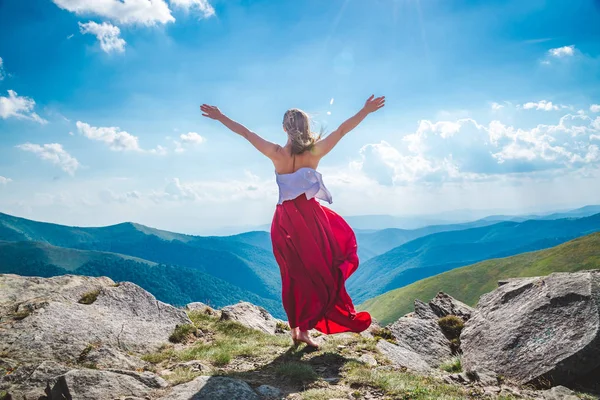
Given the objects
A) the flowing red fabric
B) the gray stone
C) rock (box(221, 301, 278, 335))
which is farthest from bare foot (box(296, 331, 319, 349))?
the gray stone

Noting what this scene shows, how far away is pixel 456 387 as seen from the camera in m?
8.10

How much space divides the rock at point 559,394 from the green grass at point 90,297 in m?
13.0

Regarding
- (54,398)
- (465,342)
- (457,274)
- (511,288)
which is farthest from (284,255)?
(457,274)

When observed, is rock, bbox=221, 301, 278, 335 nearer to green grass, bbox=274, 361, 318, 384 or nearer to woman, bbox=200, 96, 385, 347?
woman, bbox=200, 96, 385, 347

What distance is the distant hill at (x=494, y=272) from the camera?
13862 cm

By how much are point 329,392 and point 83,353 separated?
6096 mm

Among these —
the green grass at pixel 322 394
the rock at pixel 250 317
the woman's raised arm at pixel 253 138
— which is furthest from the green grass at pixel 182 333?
the woman's raised arm at pixel 253 138

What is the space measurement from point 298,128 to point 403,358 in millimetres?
7083

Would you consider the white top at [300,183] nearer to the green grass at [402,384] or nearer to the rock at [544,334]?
the green grass at [402,384]

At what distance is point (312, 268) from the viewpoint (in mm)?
10305

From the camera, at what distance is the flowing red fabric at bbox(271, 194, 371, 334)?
33.8 feet

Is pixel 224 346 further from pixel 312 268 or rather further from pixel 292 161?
pixel 292 161

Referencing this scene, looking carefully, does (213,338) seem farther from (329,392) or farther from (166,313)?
(329,392)

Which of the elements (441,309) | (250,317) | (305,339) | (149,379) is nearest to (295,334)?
(305,339)
